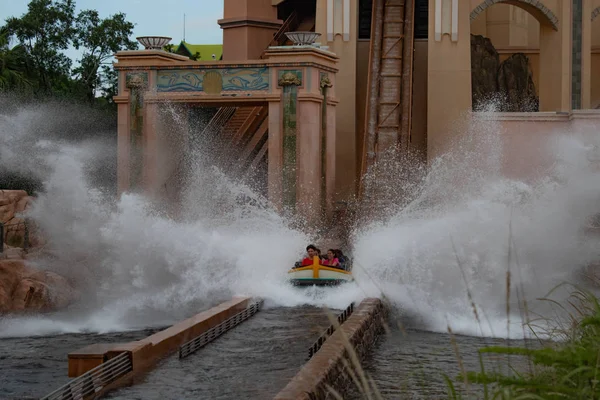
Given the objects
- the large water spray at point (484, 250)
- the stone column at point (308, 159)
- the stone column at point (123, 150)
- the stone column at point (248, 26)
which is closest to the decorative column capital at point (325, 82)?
the stone column at point (308, 159)

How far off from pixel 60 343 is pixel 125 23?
26.2 metres

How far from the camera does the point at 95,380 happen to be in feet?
31.4

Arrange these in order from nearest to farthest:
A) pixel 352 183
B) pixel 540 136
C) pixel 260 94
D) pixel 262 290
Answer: pixel 262 290, pixel 260 94, pixel 540 136, pixel 352 183

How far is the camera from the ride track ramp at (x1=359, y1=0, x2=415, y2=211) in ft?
83.8

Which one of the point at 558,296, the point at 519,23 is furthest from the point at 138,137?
the point at 519,23

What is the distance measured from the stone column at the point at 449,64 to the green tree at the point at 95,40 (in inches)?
552

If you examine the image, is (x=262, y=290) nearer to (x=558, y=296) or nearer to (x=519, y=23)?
(x=558, y=296)

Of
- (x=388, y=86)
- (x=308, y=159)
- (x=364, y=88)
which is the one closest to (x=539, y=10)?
(x=364, y=88)

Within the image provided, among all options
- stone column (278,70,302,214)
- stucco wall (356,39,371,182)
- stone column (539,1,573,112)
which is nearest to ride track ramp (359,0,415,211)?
stucco wall (356,39,371,182)

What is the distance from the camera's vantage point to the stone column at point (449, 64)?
27.4 m

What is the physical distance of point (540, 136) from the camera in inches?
1052

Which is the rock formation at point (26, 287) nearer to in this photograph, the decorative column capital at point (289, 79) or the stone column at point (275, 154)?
the stone column at point (275, 154)

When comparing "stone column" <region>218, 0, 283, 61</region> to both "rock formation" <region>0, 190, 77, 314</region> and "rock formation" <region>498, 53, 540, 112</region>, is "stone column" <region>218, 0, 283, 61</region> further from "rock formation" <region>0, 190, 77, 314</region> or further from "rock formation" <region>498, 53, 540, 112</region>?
"rock formation" <region>0, 190, 77, 314</region>

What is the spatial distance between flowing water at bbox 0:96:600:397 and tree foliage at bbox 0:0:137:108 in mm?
9629
